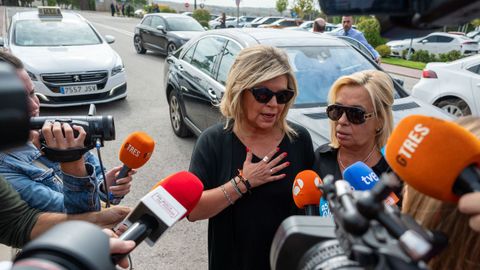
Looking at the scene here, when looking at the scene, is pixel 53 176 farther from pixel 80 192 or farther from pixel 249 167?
pixel 249 167

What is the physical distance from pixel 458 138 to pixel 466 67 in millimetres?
6702

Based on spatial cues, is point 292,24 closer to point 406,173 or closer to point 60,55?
point 60,55

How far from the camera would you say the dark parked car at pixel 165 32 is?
1158cm

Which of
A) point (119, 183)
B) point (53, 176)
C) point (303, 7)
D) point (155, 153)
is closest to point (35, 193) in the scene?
point (53, 176)

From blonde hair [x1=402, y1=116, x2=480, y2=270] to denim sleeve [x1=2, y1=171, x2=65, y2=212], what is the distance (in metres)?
1.44

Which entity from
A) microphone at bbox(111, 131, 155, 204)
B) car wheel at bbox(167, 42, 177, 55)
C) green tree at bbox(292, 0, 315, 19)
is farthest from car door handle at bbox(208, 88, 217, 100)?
green tree at bbox(292, 0, 315, 19)

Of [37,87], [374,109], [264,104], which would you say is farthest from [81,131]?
[37,87]

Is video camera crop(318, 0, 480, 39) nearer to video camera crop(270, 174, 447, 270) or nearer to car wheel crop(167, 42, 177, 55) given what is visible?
video camera crop(270, 174, 447, 270)

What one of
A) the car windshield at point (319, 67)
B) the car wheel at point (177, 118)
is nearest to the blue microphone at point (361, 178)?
the car windshield at point (319, 67)

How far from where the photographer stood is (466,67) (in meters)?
6.29

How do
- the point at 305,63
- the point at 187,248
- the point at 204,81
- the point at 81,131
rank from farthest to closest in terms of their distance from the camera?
the point at 204,81
the point at 305,63
the point at 187,248
the point at 81,131

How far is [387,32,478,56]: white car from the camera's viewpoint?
17.3 meters

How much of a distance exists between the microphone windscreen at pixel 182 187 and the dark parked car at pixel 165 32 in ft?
34.6

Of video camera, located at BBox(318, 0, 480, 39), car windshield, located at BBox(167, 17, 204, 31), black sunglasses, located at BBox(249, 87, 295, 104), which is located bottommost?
car windshield, located at BBox(167, 17, 204, 31)
